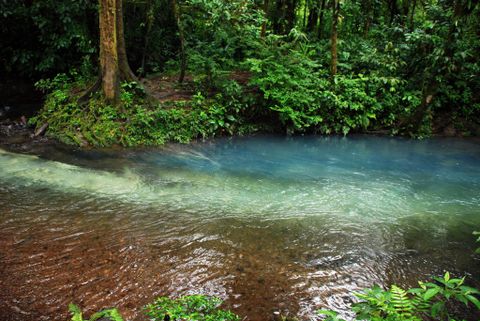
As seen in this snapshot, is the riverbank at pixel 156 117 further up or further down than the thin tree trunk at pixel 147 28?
further down

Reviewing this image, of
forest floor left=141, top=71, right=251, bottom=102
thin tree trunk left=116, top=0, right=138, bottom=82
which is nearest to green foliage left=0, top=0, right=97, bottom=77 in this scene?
forest floor left=141, top=71, right=251, bottom=102

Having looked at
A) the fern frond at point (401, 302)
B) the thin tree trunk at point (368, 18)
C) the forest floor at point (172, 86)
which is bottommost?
the fern frond at point (401, 302)

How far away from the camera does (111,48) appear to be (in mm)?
11141

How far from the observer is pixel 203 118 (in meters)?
12.5

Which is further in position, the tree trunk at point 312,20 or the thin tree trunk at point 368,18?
the tree trunk at point 312,20

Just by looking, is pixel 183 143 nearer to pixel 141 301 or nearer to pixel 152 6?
pixel 152 6

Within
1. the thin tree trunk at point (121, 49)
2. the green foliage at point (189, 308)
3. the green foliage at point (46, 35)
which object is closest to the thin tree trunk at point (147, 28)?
the green foliage at point (46, 35)

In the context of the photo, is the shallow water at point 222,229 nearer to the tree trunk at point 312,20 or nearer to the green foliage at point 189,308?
the green foliage at point 189,308

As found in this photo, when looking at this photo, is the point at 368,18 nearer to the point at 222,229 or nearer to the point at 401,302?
the point at 222,229

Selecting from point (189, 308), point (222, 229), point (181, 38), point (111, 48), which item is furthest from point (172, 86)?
point (189, 308)

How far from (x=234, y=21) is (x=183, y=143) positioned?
225 inches

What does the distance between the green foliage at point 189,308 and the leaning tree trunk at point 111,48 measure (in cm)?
836

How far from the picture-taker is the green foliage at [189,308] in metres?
4.02

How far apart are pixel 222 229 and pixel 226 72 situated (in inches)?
332
